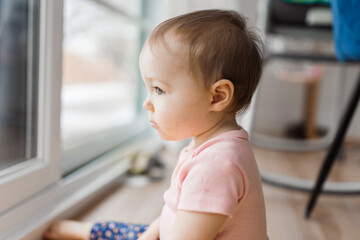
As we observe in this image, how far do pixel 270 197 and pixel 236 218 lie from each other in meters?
0.77

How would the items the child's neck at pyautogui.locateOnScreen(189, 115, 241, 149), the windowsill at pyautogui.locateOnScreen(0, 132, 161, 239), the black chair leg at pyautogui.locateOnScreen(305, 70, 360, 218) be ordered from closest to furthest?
the child's neck at pyautogui.locateOnScreen(189, 115, 241, 149) < the windowsill at pyautogui.locateOnScreen(0, 132, 161, 239) < the black chair leg at pyautogui.locateOnScreen(305, 70, 360, 218)

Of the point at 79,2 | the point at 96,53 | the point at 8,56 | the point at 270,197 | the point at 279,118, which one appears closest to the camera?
the point at 8,56

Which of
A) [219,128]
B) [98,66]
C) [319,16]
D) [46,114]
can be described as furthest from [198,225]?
[98,66]

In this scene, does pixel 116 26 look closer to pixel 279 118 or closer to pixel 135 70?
pixel 135 70

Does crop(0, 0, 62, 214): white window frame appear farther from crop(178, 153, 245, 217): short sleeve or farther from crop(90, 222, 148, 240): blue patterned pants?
crop(178, 153, 245, 217): short sleeve

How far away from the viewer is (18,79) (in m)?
0.98

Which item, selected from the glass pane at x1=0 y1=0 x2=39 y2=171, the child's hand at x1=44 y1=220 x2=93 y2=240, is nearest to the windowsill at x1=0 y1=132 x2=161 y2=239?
the child's hand at x1=44 y1=220 x2=93 y2=240

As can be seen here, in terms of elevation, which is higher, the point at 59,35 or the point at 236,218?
the point at 59,35

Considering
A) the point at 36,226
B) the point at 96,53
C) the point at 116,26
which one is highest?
the point at 116,26

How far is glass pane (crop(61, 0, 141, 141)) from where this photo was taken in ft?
5.10

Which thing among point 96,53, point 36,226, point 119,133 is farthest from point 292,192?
point 96,53

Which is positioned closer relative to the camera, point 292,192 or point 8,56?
point 8,56

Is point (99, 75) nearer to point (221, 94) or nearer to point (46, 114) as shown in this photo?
point (46, 114)

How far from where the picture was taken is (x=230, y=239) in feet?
1.99
